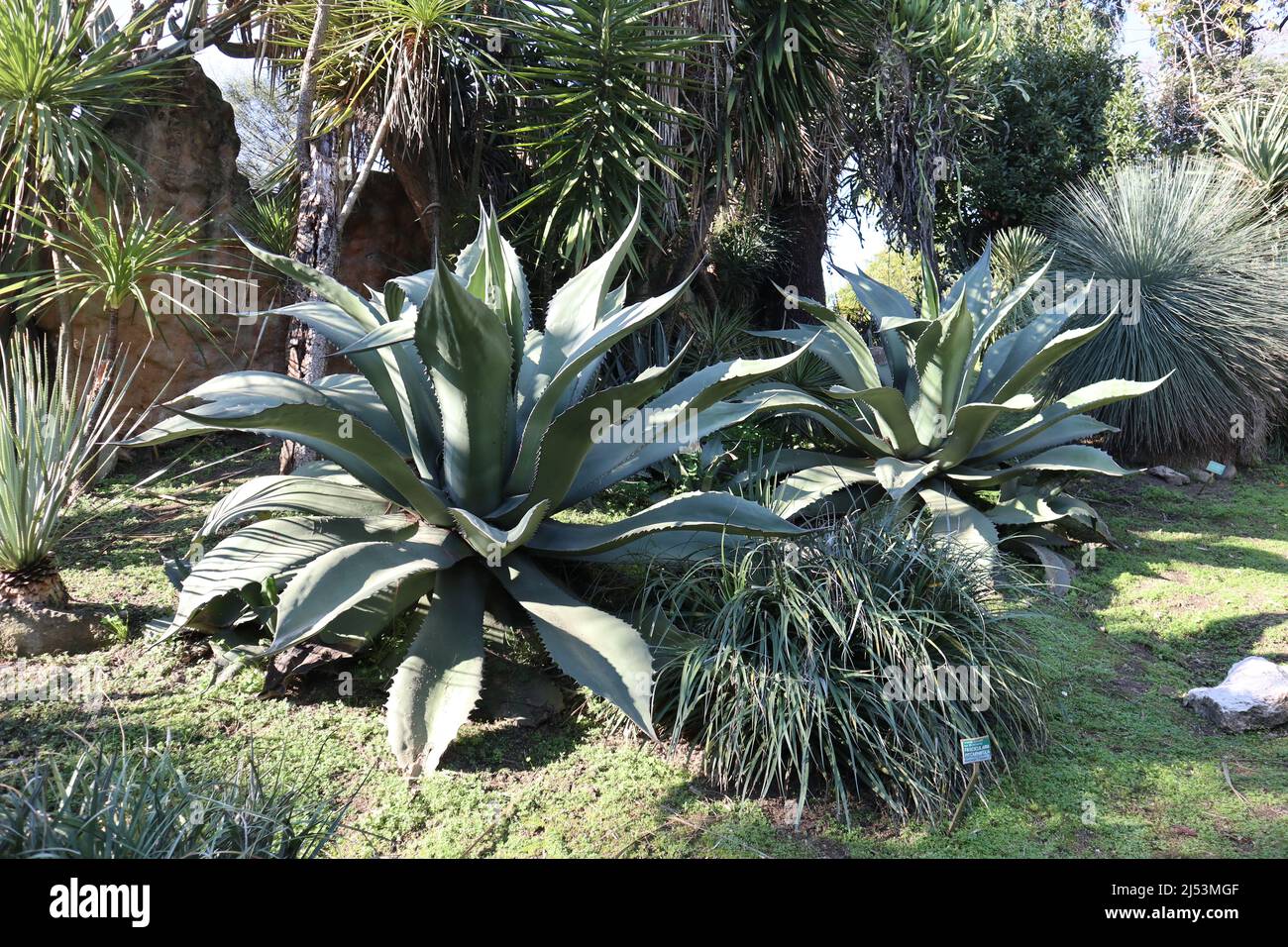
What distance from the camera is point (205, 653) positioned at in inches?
138

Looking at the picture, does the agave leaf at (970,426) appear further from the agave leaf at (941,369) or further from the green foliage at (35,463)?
the green foliage at (35,463)

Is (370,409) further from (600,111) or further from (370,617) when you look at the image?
(600,111)

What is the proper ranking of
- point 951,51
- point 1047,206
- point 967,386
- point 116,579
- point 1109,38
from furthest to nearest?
point 1109,38 < point 1047,206 < point 951,51 < point 967,386 < point 116,579

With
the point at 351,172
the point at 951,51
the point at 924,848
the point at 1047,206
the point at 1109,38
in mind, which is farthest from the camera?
the point at 1109,38

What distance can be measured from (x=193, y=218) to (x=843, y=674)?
5316 millimetres

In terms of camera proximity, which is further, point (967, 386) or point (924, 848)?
point (967, 386)

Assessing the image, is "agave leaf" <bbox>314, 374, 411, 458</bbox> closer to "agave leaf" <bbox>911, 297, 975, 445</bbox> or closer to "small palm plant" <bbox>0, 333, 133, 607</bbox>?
"small palm plant" <bbox>0, 333, 133, 607</bbox>

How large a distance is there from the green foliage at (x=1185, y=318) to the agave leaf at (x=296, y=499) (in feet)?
17.4

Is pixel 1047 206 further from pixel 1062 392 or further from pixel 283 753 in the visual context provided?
pixel 283 753

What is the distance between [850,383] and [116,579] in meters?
3.78

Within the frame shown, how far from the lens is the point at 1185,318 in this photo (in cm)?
689

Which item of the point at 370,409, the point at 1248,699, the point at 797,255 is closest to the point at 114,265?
the point at 370,409

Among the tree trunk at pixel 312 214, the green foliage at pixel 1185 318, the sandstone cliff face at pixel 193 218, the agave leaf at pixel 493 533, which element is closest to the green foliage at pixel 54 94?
the sandstone cliff face at pixel 193 218

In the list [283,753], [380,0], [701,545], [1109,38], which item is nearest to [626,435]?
[701,545]
